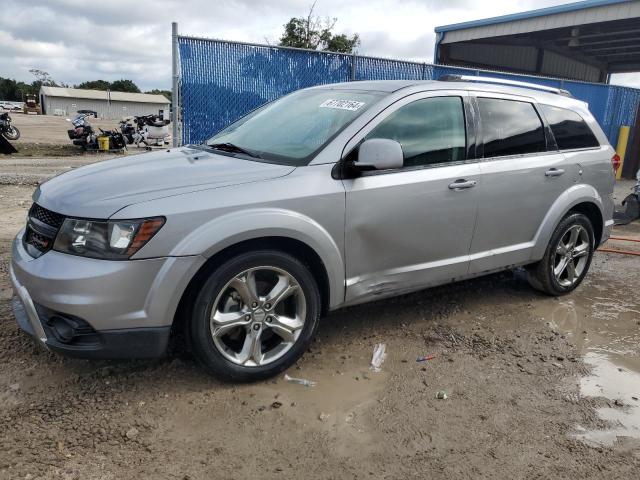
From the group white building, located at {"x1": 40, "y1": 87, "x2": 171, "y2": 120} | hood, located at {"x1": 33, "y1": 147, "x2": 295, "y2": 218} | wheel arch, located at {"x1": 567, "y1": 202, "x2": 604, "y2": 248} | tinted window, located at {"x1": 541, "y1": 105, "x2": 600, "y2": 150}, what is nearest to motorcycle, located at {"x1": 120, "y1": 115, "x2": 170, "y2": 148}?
hood, located at {"x1": 33, "y1": 147, "x2": 295, "y2": 218}

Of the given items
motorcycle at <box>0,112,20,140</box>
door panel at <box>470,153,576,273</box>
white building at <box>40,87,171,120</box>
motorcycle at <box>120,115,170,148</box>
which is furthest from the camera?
white building at <box>40,87,171,120</box>

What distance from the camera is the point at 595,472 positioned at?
2479mm

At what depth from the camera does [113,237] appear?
263cm

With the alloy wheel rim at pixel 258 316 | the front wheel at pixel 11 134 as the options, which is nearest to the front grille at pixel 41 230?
the alloy wheel rim at pixel 258 316

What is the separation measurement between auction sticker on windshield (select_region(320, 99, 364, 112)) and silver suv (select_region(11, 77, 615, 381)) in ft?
0.05

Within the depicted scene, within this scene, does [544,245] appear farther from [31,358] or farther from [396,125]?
[31,358]

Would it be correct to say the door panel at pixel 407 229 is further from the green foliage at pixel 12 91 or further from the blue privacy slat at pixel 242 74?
the green foliage at pixel 12 91

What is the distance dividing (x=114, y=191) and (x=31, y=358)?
1.28 metres

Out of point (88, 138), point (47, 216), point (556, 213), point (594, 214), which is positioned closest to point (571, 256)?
point (594, 214)

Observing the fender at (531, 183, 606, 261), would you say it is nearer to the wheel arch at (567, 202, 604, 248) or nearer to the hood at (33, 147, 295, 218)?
the wheel arch at (567, 202, 604, 248)

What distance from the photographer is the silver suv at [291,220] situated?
8.75ft

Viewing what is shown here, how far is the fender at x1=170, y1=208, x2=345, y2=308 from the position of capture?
8.96ft

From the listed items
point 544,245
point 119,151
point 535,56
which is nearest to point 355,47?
point 535,56

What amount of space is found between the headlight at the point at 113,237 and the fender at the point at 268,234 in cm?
16
